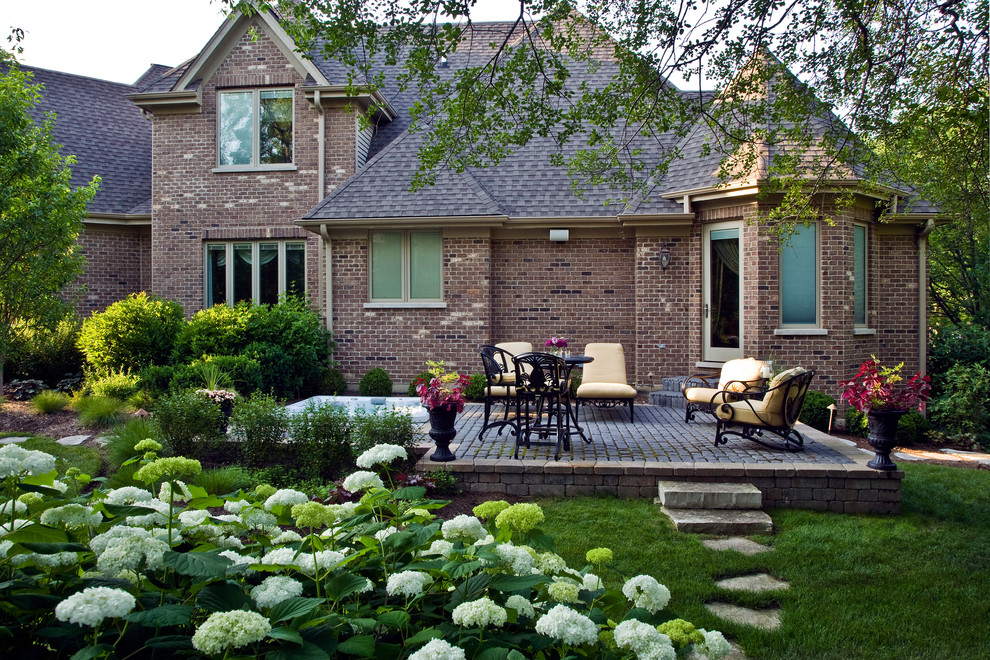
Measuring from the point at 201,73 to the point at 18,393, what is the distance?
6.97 meters

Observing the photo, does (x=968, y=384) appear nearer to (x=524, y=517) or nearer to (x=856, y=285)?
(x=856, y=285)

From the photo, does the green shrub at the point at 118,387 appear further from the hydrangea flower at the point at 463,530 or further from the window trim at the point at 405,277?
the hydrangea flower at the point at 463,530

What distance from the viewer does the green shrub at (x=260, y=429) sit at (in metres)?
6.61

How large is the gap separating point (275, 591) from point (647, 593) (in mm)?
920

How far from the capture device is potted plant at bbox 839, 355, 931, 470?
5.75m

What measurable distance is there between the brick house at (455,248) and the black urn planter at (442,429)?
547 centimetres

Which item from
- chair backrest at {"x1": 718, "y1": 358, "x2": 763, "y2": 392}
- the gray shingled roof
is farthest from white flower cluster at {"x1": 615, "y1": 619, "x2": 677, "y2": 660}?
the gray shingled roof

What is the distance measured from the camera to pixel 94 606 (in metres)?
1.25

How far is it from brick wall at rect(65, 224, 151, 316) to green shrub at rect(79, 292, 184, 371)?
2998mm

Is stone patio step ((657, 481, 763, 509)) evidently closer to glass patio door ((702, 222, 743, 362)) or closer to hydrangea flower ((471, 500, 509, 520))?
hydrangea flower ((471, 500, 509, 520))

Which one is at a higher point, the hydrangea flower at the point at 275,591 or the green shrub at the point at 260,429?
the hydrangea flower at the point at 275,591

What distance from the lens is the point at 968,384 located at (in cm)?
1010

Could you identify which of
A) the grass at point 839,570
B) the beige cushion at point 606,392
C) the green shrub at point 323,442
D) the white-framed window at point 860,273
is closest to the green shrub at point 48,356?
the green shrub at point 323,442

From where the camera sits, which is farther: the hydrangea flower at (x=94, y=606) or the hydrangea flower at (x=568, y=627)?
the hydrangea flower at (x=568, y=627)
